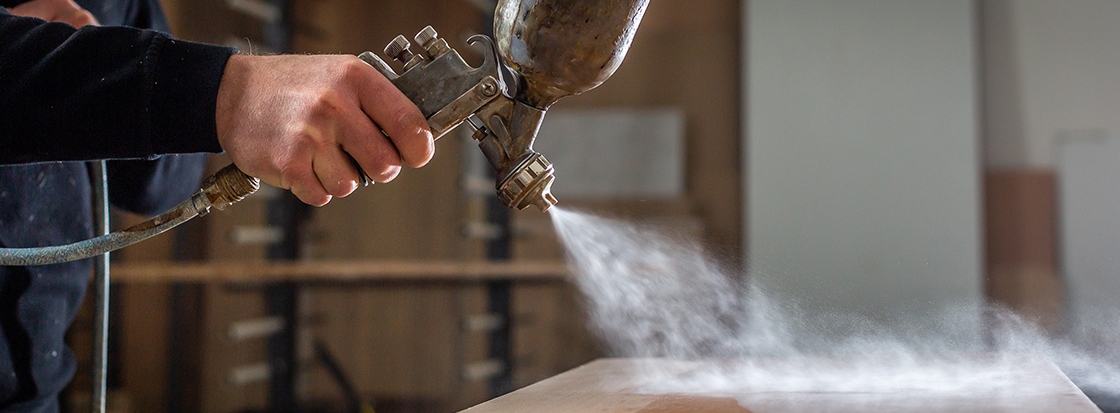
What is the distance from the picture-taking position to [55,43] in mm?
565

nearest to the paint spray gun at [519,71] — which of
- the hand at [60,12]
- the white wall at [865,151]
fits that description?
the hand at [60,12]

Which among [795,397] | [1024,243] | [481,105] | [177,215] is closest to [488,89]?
[481,105]

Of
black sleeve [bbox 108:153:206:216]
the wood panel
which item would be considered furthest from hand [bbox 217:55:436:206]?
the wood panel

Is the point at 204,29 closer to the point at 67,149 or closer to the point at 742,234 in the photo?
the point at 742,234

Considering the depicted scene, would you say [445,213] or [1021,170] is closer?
[1021,170]

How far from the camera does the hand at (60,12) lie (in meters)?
0.81

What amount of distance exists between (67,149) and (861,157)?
2038mm

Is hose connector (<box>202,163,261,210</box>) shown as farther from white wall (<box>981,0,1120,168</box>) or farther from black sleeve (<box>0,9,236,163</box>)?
white wall (<box>981,0,1120,168</box>)

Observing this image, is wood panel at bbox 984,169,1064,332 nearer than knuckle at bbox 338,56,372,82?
No

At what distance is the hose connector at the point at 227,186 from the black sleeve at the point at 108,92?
3cm

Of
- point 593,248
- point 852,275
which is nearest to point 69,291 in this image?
point 593,248

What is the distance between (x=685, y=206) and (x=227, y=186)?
73.0 inches

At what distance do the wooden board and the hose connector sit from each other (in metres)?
0.26

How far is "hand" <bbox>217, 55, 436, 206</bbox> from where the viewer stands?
55 centimetres
